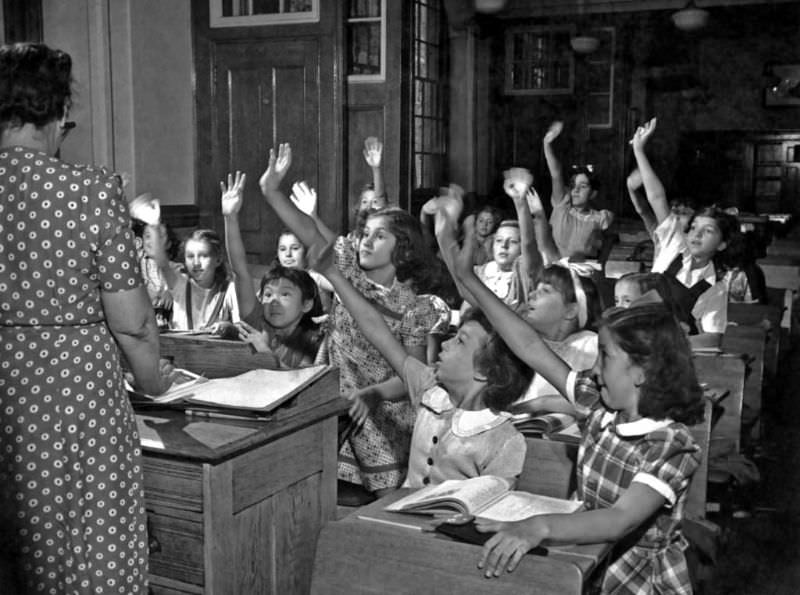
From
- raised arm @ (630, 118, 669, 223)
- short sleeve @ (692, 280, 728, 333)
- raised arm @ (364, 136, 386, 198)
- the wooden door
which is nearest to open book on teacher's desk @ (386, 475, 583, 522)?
short sleeve @ (692, 280, 728, 333)

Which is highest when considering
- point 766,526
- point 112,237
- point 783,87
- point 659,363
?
point 783,87

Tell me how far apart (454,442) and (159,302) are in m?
2.08

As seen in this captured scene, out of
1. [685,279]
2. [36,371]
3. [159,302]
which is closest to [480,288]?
[36,371]

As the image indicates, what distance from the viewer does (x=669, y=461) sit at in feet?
5.63

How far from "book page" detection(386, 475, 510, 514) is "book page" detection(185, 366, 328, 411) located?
13.2 inches

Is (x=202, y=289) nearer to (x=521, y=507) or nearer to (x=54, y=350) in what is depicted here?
(x=54, y=350)

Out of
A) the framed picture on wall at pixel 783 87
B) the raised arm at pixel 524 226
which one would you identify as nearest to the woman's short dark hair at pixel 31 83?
the raised arm at pixel 524 226

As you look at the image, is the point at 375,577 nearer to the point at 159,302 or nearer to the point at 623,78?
the point at 159,302

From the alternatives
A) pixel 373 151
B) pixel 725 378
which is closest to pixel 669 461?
pixel 725 378

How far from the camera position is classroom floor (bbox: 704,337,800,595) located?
9.96 feet

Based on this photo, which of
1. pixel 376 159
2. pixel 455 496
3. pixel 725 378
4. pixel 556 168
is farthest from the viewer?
pixel 556 168

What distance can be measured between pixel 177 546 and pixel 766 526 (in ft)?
8.59

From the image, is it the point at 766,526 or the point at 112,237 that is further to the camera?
the point at 766,526

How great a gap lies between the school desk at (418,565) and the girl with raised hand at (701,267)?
8.01 ft
